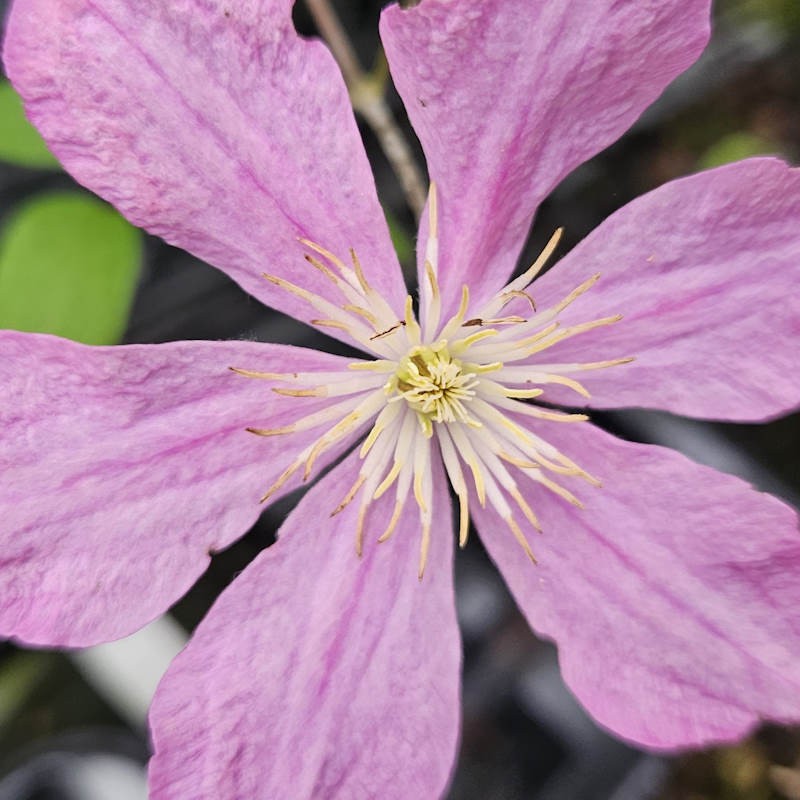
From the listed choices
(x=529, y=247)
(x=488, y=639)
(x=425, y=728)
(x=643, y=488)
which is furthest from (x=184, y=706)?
(x=529, y=247)

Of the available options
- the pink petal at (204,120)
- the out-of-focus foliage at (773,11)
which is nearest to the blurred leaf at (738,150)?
the out-of-focus foliage at (773,11)

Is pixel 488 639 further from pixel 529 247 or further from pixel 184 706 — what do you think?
pixel 184 706

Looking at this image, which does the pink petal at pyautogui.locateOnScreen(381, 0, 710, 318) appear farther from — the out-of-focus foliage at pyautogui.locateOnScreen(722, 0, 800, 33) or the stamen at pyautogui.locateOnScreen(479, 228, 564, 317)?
the out-of-focus foliage at pyautogui.locateOnScreen(722, 0, 800, 33)

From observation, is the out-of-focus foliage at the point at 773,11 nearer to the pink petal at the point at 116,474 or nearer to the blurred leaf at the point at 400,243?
the blurred leaf at the point at 400,243

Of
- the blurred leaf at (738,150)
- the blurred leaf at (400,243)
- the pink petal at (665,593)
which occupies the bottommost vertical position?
the pink petal at (665,593)

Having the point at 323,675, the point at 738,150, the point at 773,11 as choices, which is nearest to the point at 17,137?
the point at 323,675

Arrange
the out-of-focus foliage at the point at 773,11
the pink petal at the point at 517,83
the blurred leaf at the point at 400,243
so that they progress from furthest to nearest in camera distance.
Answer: the out-of-focus foliage at the point at 773,11 < the blurred leaf at the point at 400,243 < the pink petal at the point at 517,83

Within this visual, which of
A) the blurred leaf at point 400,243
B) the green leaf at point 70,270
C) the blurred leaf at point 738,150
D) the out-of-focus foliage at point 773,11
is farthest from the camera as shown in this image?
the out-of-focus foliage at point 773,11
